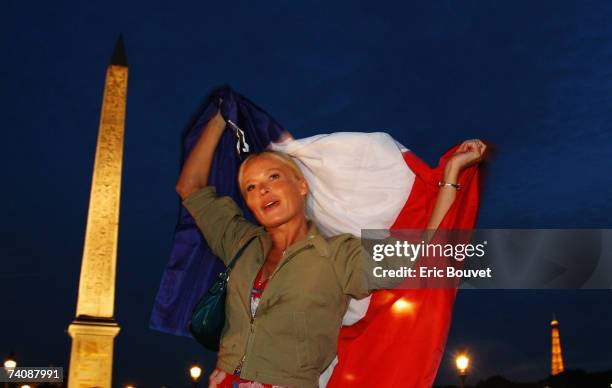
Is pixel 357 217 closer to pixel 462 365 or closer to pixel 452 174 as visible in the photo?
pixel 452 174

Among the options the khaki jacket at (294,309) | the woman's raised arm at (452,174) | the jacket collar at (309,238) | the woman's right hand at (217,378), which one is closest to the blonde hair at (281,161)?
the jacket collar at (309,238)

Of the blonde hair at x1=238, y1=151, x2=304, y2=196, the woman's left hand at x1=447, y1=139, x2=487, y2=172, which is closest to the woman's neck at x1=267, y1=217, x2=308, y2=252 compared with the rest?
the blonde hair at x1=238, y1=151, x2=304, y2=196

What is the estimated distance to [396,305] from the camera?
17.1 feet

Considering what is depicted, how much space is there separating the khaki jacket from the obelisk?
22.7m

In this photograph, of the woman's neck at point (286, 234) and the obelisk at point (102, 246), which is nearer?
the woman's neck at point (286, 234)

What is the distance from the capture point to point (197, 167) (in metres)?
5.50

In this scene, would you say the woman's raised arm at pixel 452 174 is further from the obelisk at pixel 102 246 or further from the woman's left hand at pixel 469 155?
the obelisk at pixel 102 246

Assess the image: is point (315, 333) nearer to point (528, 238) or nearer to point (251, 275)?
point (251, 275)

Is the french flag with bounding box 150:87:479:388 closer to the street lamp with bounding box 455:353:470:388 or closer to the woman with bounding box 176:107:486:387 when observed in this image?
the woman with bounding box 176:107:486:387

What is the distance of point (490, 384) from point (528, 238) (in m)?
80.6

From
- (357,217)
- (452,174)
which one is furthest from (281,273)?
(452,174)

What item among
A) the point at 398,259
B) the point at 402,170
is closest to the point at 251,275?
the point at 398,259

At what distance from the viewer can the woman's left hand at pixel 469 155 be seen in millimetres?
4883

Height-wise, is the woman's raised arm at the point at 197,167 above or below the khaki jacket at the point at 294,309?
above
